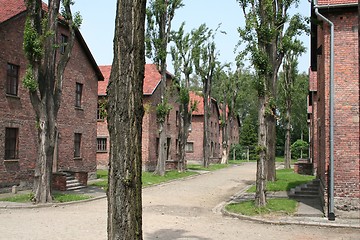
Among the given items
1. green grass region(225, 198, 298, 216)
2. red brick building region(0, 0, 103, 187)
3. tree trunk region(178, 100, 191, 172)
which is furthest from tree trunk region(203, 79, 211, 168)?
green grass region(225, 198, 298, 216)

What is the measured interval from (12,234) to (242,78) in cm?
4009

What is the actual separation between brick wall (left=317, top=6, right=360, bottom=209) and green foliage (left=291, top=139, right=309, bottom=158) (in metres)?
44.2

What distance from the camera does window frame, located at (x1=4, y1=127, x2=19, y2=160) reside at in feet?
59.9

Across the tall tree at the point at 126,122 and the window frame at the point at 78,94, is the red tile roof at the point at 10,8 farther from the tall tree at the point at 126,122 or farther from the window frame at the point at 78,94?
the tall tree at the point at 126,122

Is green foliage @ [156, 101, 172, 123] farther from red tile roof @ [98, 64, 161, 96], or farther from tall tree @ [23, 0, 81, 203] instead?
tall tree @ [23, 0, 81, 203]

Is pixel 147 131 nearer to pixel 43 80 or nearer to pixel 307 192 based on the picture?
pixel 43 80

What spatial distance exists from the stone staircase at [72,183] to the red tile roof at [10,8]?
25.6 feet

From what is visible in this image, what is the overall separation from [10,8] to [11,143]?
6586 mm

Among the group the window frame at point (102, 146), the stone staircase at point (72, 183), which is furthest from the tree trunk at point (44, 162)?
the window frame at point (102, 146)

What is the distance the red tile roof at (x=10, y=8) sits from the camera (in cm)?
1861

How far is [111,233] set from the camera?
4.76 meters

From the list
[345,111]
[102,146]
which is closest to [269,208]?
[345,111]

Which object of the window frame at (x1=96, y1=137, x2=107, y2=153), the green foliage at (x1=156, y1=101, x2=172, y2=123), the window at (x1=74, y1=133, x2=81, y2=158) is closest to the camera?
the window at (x1=74, y1=133, x2=81, y2=158)

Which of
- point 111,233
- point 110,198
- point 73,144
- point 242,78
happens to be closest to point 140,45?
point 110,198
